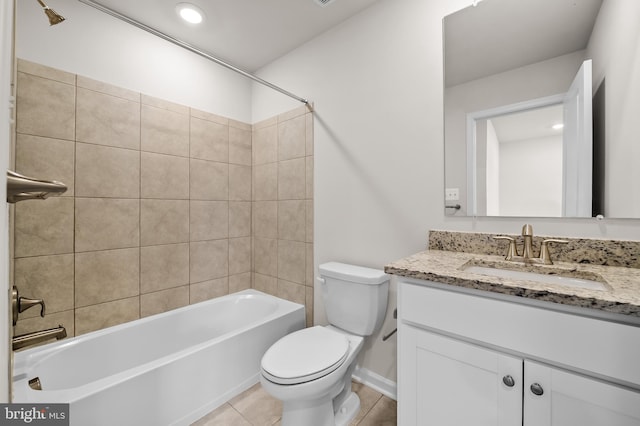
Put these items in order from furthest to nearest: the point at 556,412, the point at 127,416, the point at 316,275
→ the point at 316,275 → the point at 127,416 → the point at 556,412

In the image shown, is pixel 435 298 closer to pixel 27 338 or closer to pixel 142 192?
pixel 27 338

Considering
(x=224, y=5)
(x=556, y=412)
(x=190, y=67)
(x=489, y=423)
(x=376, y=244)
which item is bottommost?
(x=489, y=423)

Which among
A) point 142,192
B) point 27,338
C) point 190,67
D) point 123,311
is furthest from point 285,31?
point 123,311

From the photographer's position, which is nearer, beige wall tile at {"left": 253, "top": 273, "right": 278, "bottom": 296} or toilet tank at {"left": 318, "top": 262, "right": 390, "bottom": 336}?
toilet tank at {"left": 318, "top": 262, "right": 390, "bottom": 336}

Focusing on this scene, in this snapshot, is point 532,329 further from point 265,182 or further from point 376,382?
point 265,182

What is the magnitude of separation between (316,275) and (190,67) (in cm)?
192

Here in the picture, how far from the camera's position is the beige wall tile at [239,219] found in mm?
2396

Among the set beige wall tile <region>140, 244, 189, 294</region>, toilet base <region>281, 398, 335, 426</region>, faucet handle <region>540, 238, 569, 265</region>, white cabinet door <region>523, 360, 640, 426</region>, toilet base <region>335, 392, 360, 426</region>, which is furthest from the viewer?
beige wall tile <region>140, 244, 189, 294</region>

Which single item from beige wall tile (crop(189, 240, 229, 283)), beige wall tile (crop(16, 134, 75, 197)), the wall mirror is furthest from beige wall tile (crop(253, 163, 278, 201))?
the wall mirror

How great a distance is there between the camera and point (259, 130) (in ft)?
8.11

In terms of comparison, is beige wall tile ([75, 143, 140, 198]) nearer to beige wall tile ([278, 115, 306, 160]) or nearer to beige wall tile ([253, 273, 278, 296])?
beige wall tile ([278, 115, 306, 160])

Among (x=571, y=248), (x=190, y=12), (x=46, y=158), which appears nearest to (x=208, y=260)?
(x=46, y=158)

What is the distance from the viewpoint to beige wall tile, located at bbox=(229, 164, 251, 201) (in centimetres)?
239

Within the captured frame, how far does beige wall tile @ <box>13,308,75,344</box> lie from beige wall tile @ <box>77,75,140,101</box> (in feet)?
4.47
